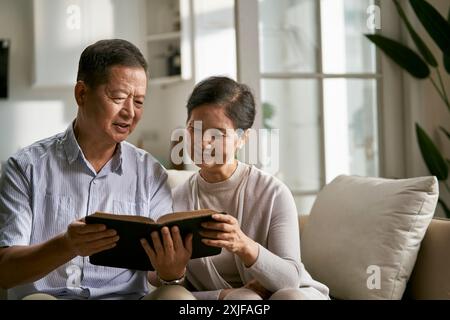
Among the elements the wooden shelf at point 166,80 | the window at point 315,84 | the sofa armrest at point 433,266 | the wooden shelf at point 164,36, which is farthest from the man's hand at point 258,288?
the wooden shelf at point 164,36

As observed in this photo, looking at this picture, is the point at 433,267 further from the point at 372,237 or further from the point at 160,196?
the point at 160,196

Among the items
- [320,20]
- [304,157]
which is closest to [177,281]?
[304,157]

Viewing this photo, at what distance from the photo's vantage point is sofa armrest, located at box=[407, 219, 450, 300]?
1.75 m

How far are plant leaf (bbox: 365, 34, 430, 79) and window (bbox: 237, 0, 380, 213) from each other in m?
0.13

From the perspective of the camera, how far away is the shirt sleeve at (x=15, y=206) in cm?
144

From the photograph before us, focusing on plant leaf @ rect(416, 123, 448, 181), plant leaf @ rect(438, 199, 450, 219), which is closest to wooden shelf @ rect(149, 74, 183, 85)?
plant leaf @ rect(416, 123, 448, 181)

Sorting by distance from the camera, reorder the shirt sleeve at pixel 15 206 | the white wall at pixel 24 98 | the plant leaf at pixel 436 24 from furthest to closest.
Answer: the white wall at pixel 24 98
the plant leaf at pixel 436 24
the shirt sleeve at pixel 15 206

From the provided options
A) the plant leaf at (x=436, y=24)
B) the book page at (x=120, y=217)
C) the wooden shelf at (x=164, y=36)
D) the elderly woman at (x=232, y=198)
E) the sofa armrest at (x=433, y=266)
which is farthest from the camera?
the wooden shelf at (x=164, y=36)

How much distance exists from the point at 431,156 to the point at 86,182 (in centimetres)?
163

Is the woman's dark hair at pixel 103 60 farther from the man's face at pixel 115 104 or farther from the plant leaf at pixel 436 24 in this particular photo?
the plant leaf at pixel 436 24

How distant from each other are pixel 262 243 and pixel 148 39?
3.28 metres

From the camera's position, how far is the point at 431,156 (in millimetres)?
2646

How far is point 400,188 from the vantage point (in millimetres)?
1918
